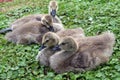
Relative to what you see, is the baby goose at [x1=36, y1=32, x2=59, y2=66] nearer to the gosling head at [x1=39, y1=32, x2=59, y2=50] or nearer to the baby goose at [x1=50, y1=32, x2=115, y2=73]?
the gosling head at [x1=39, y1=32, x2=59, y2=50]

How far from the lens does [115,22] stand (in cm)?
691

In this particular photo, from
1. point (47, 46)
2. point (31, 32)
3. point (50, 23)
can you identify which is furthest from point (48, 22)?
point (47, 46)

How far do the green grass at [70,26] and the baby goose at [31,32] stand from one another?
0.14m

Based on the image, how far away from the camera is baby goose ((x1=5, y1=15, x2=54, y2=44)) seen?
6.56 meters

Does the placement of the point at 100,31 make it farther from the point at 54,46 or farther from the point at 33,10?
the point at 33,10

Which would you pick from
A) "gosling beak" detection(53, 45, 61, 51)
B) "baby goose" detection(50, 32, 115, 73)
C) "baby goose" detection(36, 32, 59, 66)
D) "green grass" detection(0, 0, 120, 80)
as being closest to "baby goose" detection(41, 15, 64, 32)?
"green grass" detection(0, 0, 120, 80)

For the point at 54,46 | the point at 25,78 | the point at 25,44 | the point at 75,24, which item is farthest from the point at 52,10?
the point at 25,78

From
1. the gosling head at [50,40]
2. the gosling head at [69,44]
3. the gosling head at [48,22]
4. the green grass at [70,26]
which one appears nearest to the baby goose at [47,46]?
the gosling head at [50,40]

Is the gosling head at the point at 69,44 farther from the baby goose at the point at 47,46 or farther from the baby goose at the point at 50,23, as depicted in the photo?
the baby goose at the point at 50,23

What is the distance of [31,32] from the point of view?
664cm

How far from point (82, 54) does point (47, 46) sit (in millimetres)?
713

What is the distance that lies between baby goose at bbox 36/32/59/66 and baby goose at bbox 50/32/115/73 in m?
0.17

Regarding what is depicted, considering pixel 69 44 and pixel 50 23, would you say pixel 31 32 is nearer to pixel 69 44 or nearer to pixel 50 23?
pixel 50 23

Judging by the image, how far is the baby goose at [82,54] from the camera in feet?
16.6
